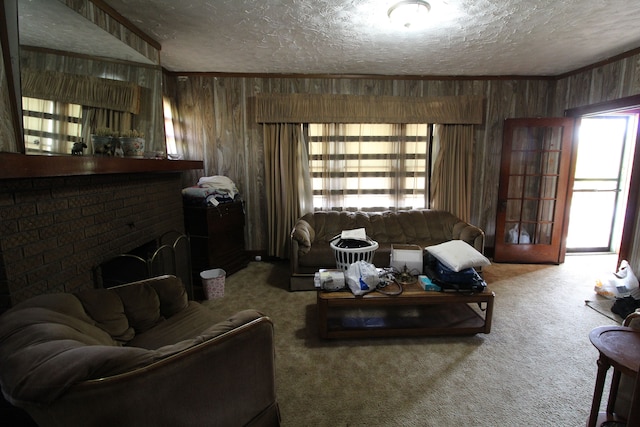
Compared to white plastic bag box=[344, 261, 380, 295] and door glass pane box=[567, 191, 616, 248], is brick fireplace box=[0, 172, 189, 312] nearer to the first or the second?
white plastic bag box=[344, 261, 380, 295]

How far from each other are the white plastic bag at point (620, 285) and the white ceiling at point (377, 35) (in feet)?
7.55

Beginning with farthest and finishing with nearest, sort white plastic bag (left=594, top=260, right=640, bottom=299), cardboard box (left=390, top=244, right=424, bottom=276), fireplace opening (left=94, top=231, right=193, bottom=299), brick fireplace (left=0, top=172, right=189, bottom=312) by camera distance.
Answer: white plastic bag (left=594, top=260, right=640, bottom=299)
cardboard box (left=390, top=244, right=424, bottom=276)
fireplace opening (left=94, top=231, right=193, bottom=299)
brick fireplace (left=0, top=172, right=189, bottom=312)

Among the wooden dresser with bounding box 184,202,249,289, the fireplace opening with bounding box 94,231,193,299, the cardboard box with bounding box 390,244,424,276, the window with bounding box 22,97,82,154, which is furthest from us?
the wooden dresser with bounding box 184,202,249,289

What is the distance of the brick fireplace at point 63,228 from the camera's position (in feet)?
4.35

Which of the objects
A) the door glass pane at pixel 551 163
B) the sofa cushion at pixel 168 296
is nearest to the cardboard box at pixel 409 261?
the sofa cushion at pixel 168 296

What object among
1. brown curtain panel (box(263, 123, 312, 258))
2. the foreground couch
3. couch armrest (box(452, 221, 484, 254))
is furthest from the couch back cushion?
the foreground couch

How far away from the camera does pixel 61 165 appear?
4.60 ft

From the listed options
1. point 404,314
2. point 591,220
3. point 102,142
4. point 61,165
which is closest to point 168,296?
point 61,165

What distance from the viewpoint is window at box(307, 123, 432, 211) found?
3973mm

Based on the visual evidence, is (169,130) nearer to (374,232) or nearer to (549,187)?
(374,232)

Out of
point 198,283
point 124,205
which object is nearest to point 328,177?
point 198,283

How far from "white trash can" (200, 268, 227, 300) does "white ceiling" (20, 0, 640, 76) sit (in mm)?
2263

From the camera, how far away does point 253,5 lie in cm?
214

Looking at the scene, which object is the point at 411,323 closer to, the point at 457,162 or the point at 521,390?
the point at 521,390
